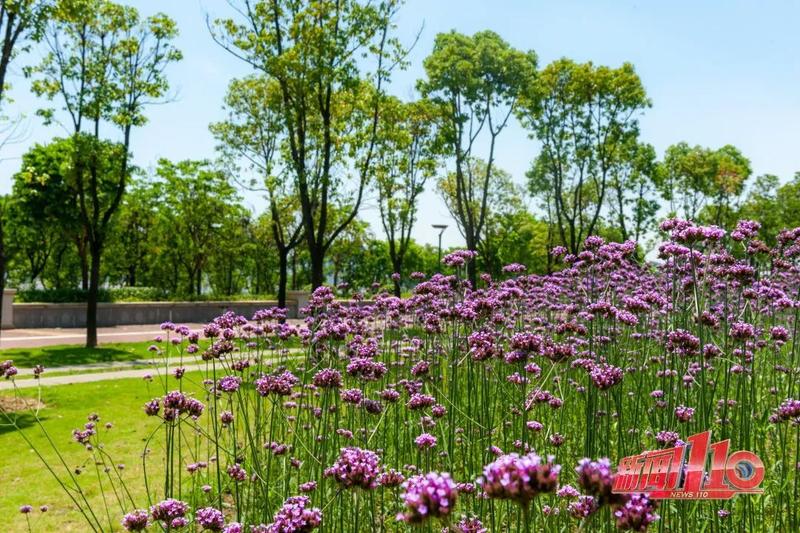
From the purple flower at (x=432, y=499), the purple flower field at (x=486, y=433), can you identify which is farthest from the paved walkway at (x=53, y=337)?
the purple flower at (x=432, y=499)

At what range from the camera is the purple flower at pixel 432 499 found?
4.82 feet

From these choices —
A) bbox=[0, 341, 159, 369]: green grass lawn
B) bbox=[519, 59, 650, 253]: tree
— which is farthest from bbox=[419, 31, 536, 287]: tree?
bbox=[0, 341, 159, 369]: green grass lawn

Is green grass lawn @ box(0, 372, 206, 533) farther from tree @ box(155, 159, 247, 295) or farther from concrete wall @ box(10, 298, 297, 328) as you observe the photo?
tree @ box(155, 159, 247, 295)

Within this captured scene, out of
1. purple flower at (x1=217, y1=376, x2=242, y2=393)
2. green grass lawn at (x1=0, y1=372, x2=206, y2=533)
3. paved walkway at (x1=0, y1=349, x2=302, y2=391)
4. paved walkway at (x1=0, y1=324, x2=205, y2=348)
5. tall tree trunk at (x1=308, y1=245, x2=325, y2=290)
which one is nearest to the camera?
purple flower at (x1=217, y1=376, x2=242, y2=393)

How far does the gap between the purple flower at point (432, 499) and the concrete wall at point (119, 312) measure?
82.8ft

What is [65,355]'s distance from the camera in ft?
51.6

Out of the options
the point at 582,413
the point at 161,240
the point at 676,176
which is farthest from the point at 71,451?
the point at 676,176

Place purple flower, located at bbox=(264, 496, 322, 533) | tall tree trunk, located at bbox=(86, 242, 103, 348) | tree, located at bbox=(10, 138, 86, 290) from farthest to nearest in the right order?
tree, located at bbox=(10, 138, 86, 290) → tall tree trunk, located at bbox=(86, 242, 103, 348) → purple flower, located at bbox=(264, 496, 322, 533)

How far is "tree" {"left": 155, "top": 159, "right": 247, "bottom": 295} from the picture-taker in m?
37.7

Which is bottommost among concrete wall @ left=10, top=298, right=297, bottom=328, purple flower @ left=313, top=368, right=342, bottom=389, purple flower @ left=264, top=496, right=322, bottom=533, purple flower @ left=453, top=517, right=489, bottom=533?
concrete wall @ left=10, top=298, right=297, bottom=328

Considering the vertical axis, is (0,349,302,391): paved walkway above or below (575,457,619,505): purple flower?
below

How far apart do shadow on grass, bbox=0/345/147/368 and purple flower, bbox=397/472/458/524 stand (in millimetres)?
14665

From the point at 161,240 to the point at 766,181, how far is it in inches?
2236

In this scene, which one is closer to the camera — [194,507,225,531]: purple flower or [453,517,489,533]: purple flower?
[453,517,489,533]: purple flower
